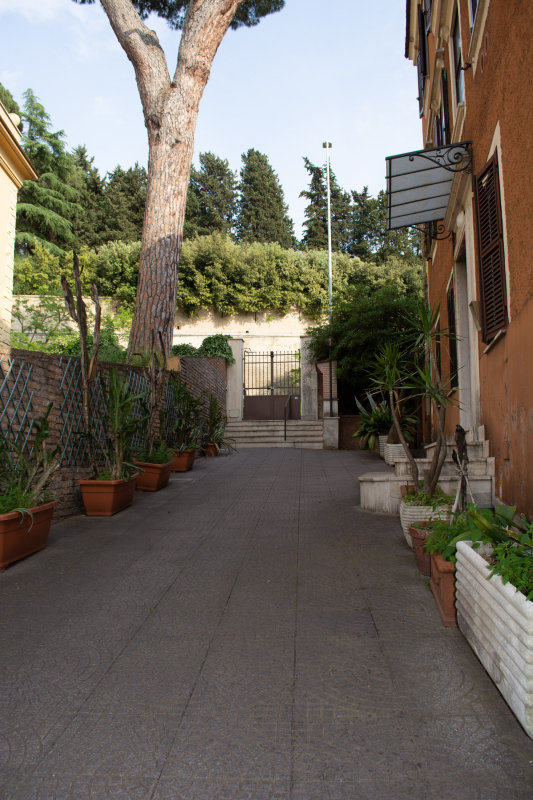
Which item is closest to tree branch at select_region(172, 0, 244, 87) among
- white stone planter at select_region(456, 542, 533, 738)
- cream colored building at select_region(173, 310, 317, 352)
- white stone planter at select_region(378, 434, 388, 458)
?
white stone planter at select_region(378, 434, 388, 458)

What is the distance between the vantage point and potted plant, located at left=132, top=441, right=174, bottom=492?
7.29 m

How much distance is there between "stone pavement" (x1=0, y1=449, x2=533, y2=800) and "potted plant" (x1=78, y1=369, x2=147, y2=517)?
1276 millimetres

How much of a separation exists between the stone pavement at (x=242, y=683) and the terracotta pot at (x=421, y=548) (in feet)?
0.26

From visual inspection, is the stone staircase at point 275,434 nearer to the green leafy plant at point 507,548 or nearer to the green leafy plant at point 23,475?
the green leafy plant at point 23,475

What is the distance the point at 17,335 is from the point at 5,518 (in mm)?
11741

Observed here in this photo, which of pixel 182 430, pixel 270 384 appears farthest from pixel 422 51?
pixel 270 384

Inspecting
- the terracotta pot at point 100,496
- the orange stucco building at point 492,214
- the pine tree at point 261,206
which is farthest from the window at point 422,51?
the pine tree at point 261,206

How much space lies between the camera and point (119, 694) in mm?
2229

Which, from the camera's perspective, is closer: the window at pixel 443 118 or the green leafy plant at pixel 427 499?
the green leafy plant at pixel 427 499

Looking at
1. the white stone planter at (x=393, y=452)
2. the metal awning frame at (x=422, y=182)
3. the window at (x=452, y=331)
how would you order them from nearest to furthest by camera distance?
the metal awning frame at (x=422, y=182)
the window at (x=452, y=331)
the white stone planter at (x=393, y=452)

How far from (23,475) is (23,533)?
548 millimetres

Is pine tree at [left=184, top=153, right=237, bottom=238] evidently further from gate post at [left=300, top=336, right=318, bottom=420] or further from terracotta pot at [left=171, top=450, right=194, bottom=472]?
terracotta pot at [left=171, top=450, right=194, bottom=472]

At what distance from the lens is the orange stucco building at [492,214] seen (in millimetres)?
3773

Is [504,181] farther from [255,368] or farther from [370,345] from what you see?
[255,368]
